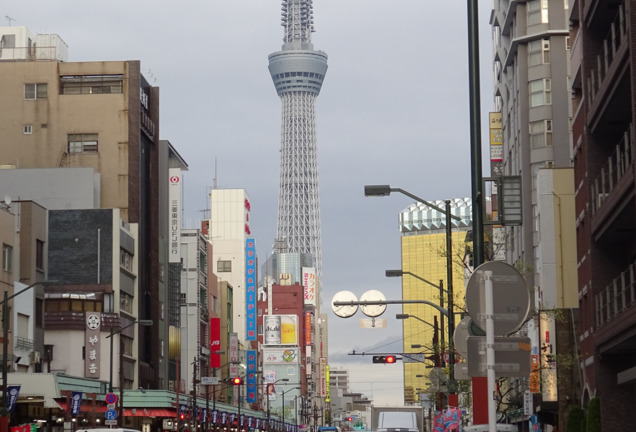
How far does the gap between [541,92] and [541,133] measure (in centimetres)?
301

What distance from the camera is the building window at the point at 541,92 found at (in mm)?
89312

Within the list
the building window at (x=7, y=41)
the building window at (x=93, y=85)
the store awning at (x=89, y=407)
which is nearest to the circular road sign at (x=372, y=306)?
the store awning at (x=89, y=407)

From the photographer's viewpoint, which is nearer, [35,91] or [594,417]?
[594,417]

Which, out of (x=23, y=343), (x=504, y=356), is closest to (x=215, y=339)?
(x=23, y=343)

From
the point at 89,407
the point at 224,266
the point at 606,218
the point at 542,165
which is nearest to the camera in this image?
the point at 606,218

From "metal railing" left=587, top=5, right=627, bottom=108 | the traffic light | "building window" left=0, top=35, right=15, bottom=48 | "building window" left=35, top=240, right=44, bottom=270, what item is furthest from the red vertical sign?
"metal railing" left=587, top=5, right=627, bottom=108

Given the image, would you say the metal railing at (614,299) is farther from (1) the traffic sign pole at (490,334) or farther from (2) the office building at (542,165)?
(1) the traffic sign pole at (490,334)

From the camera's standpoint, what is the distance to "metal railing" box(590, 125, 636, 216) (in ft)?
134

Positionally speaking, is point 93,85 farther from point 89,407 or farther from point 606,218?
point 606,218

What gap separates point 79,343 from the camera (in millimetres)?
97938

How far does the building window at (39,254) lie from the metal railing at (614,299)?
48.8 m

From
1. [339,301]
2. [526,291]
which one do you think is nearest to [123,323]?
[339,301]

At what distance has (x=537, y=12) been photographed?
294 ft

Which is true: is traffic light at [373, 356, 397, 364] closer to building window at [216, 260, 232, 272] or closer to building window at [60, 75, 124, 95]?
building window at [60, 75, 124, 95]
